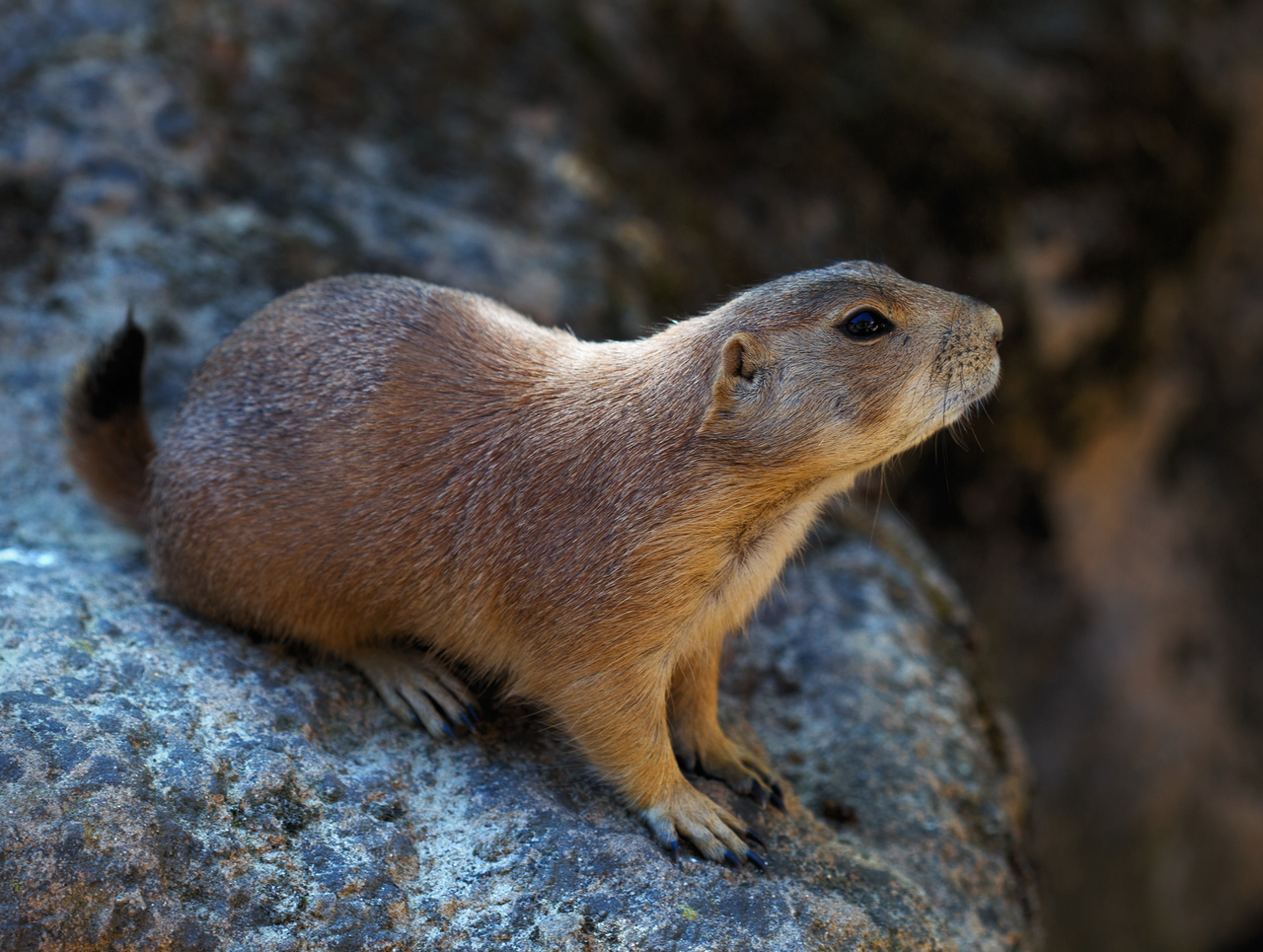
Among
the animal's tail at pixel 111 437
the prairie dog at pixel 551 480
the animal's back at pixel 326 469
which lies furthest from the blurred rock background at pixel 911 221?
the prairie dog at pixel 551 480

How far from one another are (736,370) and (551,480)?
31.5 inches

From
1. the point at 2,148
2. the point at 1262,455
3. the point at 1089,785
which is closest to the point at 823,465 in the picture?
the point at 2,148

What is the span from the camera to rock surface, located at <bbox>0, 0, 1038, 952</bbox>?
123 inches

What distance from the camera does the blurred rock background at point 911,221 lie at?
5.80 meters

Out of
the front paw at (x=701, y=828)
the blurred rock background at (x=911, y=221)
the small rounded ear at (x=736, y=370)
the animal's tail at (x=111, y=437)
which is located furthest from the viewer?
the blurred rock background at (x=911, y=221)

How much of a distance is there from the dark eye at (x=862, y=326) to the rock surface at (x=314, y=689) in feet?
5.96

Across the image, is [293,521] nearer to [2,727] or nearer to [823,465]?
[2,727]

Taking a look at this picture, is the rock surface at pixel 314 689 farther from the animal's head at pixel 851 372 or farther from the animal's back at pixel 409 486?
the animal's head at pixel 851 372

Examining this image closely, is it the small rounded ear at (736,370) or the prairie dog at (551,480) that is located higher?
the small rounded ear at (736,370)

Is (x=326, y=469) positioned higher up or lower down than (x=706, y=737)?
higher up

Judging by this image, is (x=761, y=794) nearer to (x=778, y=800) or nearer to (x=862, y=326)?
(x=778, y=800)

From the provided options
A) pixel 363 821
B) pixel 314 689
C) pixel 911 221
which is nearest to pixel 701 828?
pixel 363 821

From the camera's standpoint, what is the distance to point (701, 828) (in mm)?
3619

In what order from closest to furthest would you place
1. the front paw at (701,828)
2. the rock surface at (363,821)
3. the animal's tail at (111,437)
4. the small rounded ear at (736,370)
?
1. the rock surface at (363,821)
2. the front paw at (701,828)
3. the small rounded ear at (736,370)
4. the animal's tail at (111,437)
